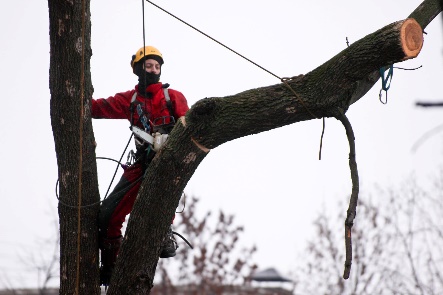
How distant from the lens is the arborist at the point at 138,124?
5180 millimetres

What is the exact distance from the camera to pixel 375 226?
754 inches

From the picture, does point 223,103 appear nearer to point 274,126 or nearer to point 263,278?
point 274,126

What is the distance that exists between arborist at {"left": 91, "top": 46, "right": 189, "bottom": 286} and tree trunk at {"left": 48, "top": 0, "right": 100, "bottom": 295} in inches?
8.0

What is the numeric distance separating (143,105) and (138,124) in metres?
0.14

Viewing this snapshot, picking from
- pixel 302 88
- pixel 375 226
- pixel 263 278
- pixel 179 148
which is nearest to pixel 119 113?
pixel 179 148

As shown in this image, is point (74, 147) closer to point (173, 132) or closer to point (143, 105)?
point (173, 132)

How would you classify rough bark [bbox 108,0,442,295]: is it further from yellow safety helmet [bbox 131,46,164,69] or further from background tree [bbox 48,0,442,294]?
yellow safety helmet [bbox 131,46,164,69]

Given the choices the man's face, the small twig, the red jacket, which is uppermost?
the man's face

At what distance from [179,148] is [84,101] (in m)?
0.76

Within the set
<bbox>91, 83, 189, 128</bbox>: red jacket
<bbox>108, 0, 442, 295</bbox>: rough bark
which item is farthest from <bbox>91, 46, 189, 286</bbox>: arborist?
<bbox>108, 0, 442, 295</bbox>: rough bark

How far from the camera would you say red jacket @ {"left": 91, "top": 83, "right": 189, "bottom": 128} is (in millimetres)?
5656

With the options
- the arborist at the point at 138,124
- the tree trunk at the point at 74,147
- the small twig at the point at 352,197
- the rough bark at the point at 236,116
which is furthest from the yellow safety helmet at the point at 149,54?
the small twig at the point at 352,197

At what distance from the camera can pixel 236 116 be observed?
14.5 feet

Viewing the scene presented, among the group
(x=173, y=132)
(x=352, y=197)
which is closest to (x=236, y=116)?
(x=173, y=132)
